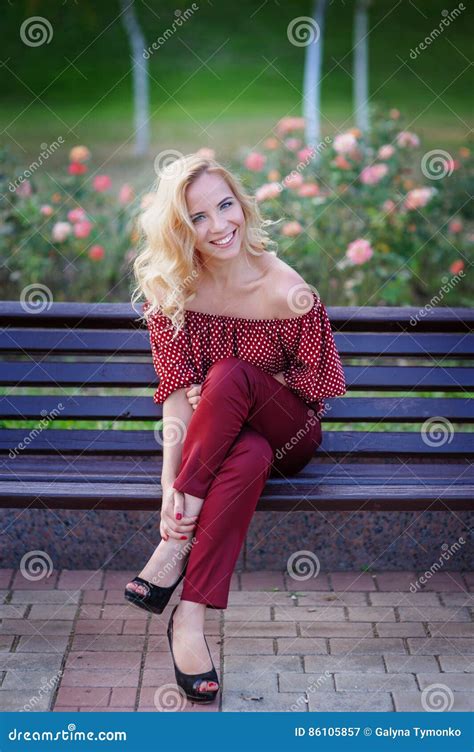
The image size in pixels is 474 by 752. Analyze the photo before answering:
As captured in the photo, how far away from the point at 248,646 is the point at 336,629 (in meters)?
0.31

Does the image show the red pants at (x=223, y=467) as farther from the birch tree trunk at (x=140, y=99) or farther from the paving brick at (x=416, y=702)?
the birch tree trunk at (x=140, y=99)

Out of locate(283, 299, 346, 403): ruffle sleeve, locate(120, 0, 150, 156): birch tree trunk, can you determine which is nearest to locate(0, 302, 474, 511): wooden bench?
locate(283, 299, 346, 403): ruffle sleeve

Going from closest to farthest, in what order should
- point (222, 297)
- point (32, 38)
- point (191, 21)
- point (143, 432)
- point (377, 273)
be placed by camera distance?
point (222, 297) → point (143, 432) → point (377, 273) → point (32, 38) → point (191, 21)

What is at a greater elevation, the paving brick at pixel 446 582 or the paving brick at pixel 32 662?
the paving brick at pixel 446 582

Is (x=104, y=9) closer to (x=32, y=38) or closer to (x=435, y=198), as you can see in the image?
(x=32, y=38)

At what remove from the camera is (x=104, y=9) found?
18.7 metres

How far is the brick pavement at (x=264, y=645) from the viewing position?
3.01m

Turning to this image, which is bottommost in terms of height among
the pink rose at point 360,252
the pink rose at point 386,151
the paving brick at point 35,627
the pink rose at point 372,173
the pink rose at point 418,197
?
the paving brick at point 35,627

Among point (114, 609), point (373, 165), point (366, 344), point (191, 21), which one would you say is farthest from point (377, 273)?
point (191, 21)

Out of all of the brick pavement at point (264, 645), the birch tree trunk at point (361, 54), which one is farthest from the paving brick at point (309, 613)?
the birch tree trunk at point (361, 54)

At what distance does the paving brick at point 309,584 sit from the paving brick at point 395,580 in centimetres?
19

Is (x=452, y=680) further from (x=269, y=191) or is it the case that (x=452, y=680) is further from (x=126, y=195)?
(x=126, y=195)

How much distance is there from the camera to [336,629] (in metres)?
3.42

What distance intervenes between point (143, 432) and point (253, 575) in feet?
2.15
